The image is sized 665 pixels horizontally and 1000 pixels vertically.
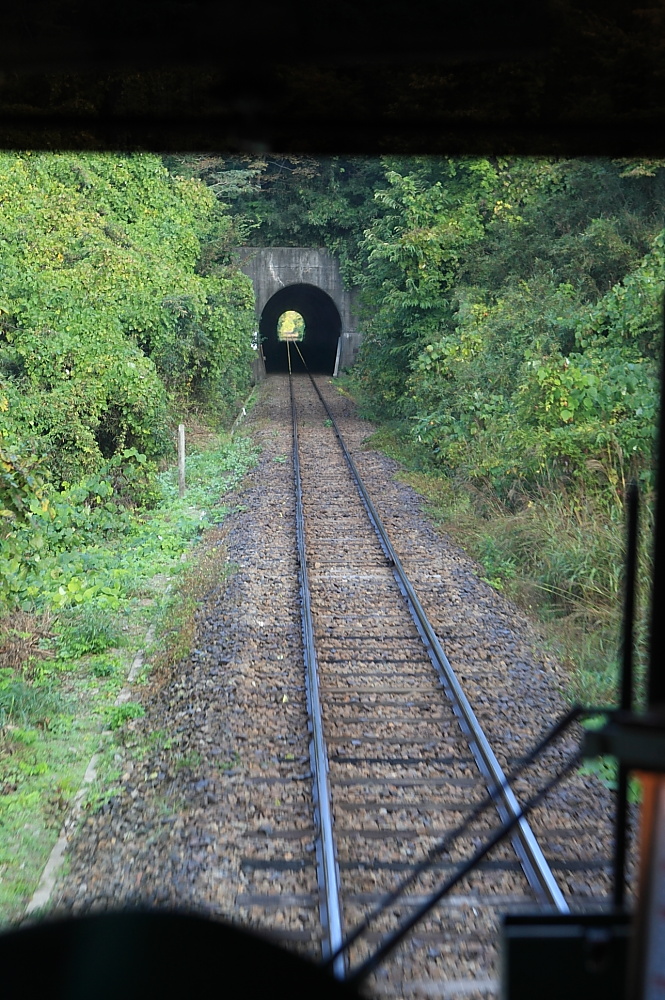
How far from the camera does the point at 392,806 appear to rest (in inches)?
209

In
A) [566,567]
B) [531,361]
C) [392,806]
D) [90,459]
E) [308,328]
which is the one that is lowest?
A: [392,806]

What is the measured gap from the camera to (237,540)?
1210 cm

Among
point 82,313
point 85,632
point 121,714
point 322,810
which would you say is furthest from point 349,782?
point 82,313

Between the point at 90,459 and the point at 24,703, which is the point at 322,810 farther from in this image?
the point at 90,459

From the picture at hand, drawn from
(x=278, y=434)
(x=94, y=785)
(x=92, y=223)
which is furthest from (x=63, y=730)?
(x=278, y=434)

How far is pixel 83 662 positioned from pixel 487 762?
4086 millimetres

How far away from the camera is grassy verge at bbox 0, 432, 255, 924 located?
5574 mm

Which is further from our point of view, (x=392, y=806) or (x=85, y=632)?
(x=85, y=632)

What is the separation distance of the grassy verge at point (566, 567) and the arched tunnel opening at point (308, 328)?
27534 mm

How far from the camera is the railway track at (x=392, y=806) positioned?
13.4ft

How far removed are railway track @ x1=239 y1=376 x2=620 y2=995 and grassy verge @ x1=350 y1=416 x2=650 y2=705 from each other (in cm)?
122

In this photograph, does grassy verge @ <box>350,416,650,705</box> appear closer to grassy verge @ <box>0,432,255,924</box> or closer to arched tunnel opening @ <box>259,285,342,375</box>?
grassy verge @ <box>0,432,255,924</box>

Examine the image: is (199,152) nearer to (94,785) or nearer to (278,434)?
(94,785)

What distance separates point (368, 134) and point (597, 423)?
7.89m
